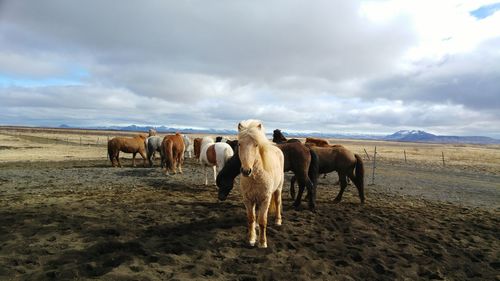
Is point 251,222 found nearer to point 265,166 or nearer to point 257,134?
point 265,166

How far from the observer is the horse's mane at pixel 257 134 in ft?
18.5

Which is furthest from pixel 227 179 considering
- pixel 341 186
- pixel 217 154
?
pixel 341 186

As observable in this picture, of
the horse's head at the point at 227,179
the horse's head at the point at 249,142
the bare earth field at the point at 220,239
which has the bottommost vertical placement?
the bare earth field at the point at 220,239

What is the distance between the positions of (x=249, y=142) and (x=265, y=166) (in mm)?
748

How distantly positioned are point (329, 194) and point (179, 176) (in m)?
6.76

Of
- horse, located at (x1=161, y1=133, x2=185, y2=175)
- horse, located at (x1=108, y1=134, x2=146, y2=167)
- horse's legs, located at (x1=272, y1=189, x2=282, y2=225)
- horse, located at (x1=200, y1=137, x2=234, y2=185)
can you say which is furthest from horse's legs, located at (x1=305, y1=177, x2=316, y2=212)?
horse, located at (x1=108, y1=134, x2=146, y2=167)

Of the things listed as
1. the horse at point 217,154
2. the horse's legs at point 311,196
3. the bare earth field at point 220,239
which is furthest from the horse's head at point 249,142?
the horse at point 217,154

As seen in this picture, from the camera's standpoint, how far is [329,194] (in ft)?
37.3

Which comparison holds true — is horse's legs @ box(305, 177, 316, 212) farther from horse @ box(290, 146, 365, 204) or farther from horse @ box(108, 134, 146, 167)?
horse @ box(108, 134, 146, 167)

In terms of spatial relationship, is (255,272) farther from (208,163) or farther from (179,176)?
(179,176)

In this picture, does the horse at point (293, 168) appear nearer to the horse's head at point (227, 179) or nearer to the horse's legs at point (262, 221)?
the horse's head at point (227, 179)

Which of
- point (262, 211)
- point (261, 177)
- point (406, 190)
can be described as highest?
point (261, 177)

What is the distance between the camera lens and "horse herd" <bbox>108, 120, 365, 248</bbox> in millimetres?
5801

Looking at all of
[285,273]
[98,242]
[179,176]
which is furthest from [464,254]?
[179,176]
